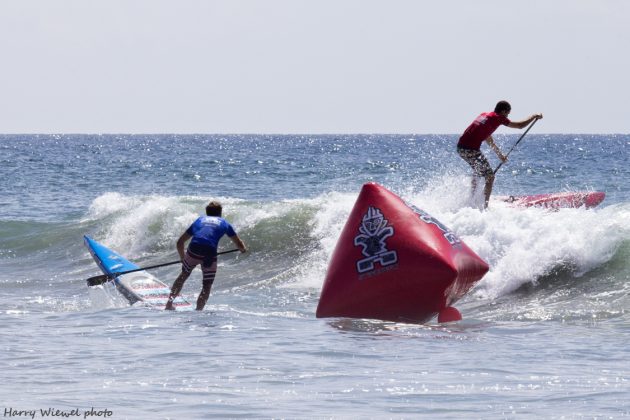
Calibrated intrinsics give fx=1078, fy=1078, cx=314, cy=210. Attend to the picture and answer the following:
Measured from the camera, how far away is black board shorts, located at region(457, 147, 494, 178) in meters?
11.9

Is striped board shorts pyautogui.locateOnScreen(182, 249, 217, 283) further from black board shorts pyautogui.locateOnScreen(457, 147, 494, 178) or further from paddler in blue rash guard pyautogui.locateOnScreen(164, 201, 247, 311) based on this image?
black board shorts pyautogui.locateOnScreen(457, 147, 494, 178)

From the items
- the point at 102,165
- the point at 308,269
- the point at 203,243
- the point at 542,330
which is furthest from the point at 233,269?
the point at 102,165

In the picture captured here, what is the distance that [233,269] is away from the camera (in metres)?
13.9

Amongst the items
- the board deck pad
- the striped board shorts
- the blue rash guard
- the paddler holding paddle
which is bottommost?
the board deck pad

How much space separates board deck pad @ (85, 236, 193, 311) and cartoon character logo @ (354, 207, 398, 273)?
1896 mm

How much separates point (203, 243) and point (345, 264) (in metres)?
1.37

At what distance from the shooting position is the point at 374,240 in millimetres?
8609

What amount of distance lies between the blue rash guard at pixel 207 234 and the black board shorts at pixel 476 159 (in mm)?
3624

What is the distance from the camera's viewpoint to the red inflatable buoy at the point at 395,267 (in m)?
8.32

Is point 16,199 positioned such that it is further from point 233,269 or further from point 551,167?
point 551,167
